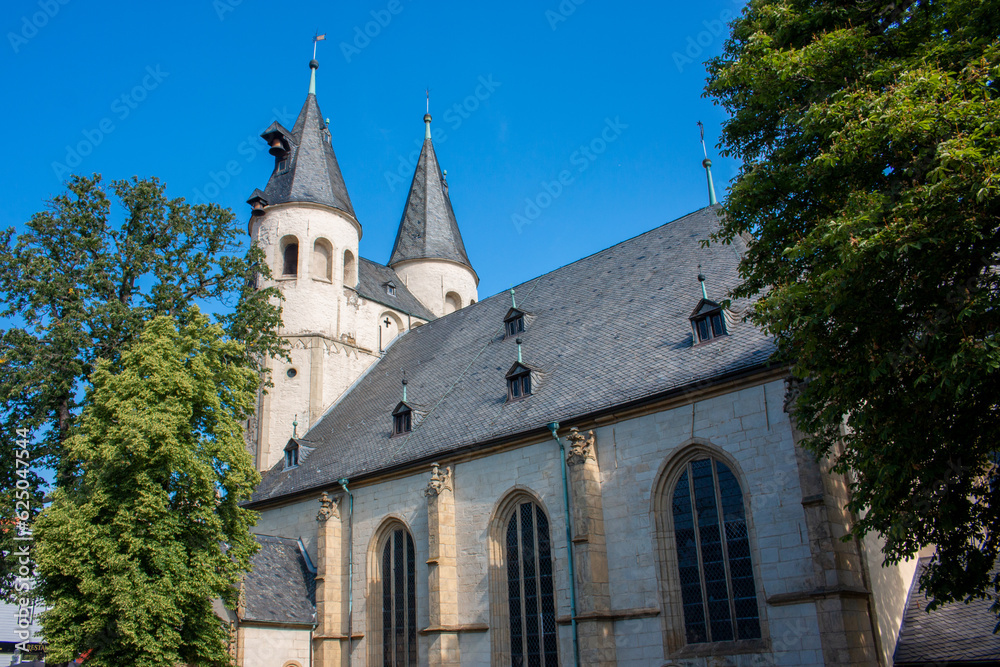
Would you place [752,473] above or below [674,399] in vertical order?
below

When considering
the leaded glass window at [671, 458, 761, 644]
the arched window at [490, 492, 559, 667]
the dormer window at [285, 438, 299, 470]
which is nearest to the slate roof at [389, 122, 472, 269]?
the dormer window at [285, 438, 299, 470]

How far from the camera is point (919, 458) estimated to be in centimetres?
804

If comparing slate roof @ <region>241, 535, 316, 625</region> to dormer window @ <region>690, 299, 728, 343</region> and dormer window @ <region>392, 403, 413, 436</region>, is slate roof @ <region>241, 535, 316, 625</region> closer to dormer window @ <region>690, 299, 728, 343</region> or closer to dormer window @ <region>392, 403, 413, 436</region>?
dormer window @ <region>392, 403, 413, 436</region>

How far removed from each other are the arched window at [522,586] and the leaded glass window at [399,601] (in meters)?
2.54

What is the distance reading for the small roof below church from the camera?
27812 mm

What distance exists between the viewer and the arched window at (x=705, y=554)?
1274 cm

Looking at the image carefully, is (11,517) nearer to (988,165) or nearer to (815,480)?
(815,480)

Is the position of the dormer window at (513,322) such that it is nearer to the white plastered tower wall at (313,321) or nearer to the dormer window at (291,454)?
the dormer window at (291,454)

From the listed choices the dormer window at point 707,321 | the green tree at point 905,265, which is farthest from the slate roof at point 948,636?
the dormer window at point 707,321

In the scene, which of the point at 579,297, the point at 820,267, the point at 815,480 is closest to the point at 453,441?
the point at 579,297

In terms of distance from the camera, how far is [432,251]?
3422 cm

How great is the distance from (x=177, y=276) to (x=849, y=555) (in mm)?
15984

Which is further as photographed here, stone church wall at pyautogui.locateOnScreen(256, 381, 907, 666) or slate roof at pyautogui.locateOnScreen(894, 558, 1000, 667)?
stone church wall at pyautogui.locateOnScreen(256, 381, 907, 666)

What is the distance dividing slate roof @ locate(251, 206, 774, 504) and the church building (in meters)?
0.07
